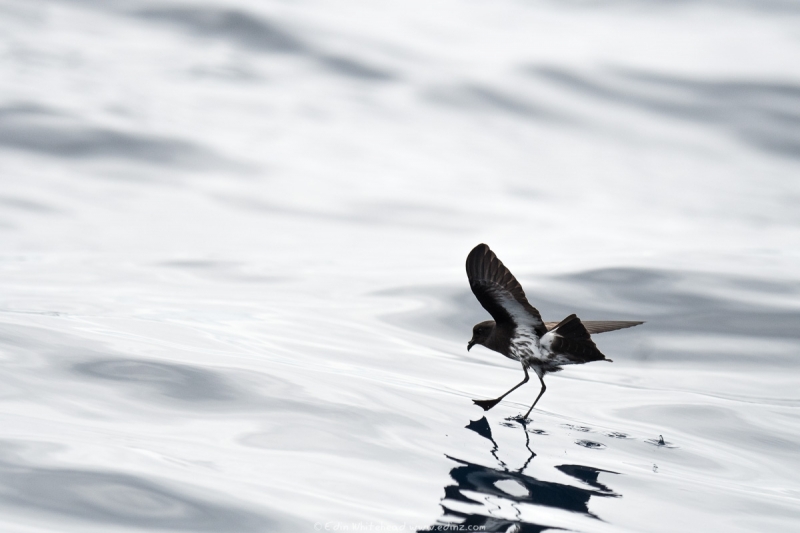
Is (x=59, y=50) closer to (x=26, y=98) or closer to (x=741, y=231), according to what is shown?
(x=26, y=98)

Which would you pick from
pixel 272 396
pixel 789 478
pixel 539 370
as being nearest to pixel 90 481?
pixel 272 396

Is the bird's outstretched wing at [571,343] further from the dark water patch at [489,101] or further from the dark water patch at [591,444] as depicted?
the dark water patch at [489,101]

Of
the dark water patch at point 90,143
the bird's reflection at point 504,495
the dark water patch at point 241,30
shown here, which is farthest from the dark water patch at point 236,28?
the bird's reflection at point 504,495

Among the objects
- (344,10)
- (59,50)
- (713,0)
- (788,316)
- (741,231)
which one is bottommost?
(788,316)

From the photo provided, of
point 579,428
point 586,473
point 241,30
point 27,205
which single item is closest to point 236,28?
point 241,30

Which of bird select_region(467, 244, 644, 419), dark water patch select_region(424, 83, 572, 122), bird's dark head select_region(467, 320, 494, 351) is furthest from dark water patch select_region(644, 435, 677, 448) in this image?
dark water patch select_region(424, 83, 572, 122)

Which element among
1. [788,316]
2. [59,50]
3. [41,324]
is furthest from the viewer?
[59,50]
